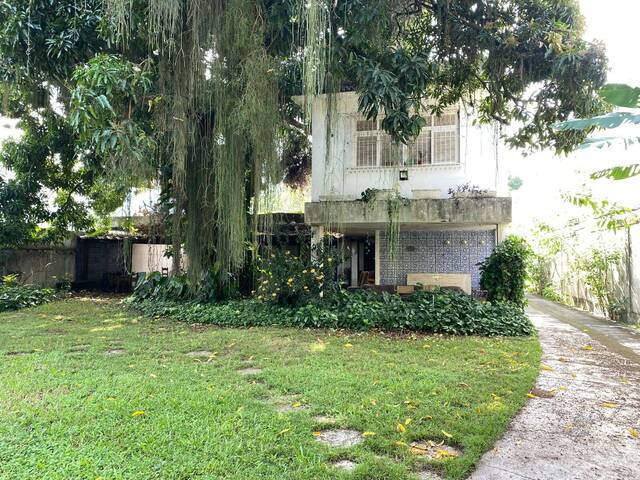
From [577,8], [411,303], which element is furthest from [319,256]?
[577,8]

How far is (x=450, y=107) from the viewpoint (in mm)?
9508

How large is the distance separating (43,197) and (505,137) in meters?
12.6

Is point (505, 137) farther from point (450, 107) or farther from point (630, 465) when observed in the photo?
point (630, 465)

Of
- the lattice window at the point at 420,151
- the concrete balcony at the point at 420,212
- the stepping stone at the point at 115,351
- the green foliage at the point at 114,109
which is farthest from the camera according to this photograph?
the lattice window at the point at 420,151

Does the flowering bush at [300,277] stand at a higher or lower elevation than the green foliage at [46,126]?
lower

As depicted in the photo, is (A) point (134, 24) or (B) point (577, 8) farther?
(B) point (577, 8)

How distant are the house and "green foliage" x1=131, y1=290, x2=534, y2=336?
1.16 m

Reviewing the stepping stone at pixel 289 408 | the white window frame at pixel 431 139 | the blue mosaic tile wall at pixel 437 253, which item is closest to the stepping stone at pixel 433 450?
the stepping stone at pixel 289 408

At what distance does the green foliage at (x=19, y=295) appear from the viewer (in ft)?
33.4

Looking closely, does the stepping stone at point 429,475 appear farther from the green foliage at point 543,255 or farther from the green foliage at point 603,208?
the green foliage at point 543,255

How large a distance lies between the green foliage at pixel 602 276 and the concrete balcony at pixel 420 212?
3222mm

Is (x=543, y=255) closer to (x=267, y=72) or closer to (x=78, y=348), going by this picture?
(x=267, y=72)

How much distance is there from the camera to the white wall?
9344 millimetres

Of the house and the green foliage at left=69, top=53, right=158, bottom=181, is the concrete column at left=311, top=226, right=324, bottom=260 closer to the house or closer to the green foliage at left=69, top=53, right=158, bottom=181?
the house
